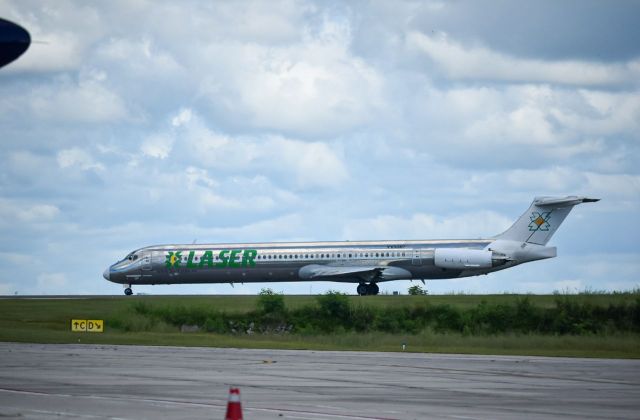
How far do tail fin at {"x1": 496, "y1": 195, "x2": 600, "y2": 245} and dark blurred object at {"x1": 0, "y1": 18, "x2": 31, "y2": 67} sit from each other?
183 ft

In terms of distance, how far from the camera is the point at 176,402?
21.6m

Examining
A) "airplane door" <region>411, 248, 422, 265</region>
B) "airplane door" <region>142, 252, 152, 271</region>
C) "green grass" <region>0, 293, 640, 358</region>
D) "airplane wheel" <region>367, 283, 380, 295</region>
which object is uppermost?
"airplane door" <region>142, 252, 152, 271</region>

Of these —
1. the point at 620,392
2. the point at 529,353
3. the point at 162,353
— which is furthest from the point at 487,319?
the point at 620,392

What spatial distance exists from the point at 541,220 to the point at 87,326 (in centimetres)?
3213

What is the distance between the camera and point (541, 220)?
7269 cm

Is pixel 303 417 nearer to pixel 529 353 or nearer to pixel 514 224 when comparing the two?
pixel 529 353

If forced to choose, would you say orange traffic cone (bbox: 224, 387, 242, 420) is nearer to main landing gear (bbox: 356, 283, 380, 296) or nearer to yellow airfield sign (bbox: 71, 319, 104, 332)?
yellow airfield sign (bbox: 71, 319, 104, 332)

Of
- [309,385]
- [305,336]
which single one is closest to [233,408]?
[309,385]

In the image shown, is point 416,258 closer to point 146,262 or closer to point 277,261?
point 277,261

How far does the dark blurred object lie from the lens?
19.4m

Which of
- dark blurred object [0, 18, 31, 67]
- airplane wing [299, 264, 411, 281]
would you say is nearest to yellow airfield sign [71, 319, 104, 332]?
airplane wing [299, 264, 411, 281]

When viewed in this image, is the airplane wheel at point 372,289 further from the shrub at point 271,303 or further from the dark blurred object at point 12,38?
the dark blurred object at point 12,38

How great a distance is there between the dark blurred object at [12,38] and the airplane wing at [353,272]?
55501mm

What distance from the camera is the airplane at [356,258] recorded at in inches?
2849
